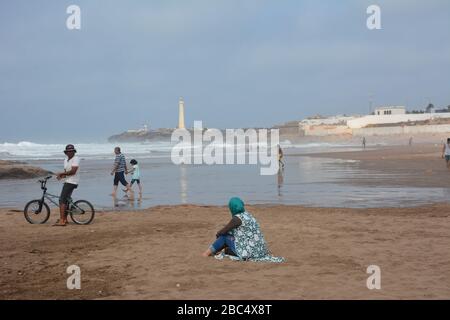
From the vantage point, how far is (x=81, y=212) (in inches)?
455

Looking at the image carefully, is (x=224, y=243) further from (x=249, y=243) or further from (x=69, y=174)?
(x=69, y=174)

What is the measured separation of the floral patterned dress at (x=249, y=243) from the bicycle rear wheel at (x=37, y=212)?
18.9 ft

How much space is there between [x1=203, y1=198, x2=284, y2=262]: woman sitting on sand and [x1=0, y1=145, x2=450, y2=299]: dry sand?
0.78 feet

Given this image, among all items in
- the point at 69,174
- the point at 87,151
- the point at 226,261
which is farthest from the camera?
the point at 87,151

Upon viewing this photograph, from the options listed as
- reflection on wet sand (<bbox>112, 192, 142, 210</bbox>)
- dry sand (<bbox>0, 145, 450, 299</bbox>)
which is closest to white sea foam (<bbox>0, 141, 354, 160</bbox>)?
reflection on wet sand (<bbox>112, 192, 142, 210</bbox>)

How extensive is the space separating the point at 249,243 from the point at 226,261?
17.3 inches

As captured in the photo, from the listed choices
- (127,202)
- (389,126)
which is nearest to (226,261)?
(127,202)

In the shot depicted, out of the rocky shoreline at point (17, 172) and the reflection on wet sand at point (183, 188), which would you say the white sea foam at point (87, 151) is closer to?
the rocky shoreline at point (17, 172)

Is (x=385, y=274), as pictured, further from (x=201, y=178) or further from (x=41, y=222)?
(x=201, y=178)

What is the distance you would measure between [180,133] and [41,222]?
12915cm

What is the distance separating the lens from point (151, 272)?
705 centimetres

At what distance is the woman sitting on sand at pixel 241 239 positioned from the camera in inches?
303

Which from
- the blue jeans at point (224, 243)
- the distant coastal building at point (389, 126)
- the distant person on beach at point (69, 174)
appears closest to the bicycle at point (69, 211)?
the distant person on beach at point (69, 174)

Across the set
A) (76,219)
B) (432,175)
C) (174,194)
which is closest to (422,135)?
(432,175)
